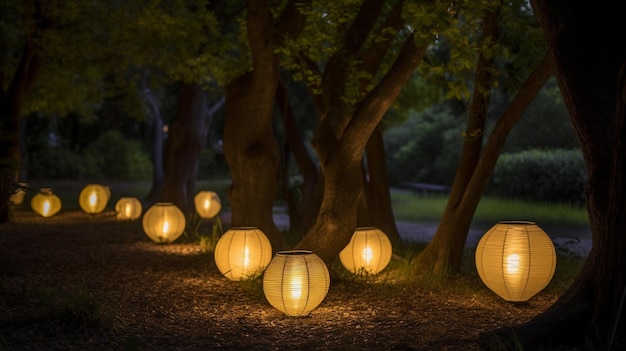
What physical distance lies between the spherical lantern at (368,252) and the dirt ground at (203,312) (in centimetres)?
23

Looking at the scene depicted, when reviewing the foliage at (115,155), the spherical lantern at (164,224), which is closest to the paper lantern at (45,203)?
the spherical lantern at (164,224)

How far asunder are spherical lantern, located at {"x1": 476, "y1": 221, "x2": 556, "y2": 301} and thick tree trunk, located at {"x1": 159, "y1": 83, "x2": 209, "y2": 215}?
1294 centimetres

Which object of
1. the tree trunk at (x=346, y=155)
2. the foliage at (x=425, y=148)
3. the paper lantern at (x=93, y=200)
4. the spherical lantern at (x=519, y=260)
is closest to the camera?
the spherical lantern at (x=519, y=260)

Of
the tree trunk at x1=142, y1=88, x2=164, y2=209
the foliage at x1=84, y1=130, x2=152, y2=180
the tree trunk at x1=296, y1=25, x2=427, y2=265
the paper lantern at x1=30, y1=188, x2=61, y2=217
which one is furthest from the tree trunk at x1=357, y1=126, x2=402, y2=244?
the foliage at x1=84, y1=130, x2=152, y2=180

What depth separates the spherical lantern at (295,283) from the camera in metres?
6.57

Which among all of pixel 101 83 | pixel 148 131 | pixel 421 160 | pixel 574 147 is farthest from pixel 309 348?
pixel 148 131

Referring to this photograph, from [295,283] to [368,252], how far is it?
99.1 inches

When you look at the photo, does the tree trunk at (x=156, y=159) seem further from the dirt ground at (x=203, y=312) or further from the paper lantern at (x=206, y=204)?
the dirt ground at (x=203, y=312)

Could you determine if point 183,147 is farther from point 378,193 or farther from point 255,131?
point 255,131

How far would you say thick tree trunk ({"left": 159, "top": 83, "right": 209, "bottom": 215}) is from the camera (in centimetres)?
1895

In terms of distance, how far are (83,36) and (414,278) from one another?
433 inches

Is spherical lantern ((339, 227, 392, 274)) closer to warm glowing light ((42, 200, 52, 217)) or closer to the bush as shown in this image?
warm glowing light ((42, 200, 52, 217))

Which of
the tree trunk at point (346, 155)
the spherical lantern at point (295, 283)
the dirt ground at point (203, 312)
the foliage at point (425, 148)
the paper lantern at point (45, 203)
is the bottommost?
the dirt ground at point (203, 312)

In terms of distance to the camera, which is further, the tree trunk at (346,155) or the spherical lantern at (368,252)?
the spherical lantern at (368,252)
